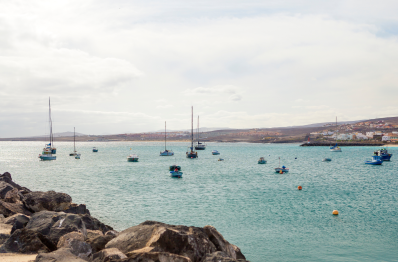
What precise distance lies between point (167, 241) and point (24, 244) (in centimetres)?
518

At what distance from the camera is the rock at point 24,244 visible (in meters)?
9.59

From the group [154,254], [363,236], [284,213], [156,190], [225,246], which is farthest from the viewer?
[156,190]

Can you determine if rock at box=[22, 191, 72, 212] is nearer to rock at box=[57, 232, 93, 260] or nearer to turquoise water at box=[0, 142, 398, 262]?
turquoise water at box=[0, 142, 398, 262]

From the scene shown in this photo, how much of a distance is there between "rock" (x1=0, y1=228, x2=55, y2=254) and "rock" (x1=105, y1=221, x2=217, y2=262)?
118 inches

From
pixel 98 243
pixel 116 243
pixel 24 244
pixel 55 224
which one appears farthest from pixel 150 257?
pixel 55 224

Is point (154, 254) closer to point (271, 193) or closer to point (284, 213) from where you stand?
point (284, 213)

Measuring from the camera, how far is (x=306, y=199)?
31.1 meters

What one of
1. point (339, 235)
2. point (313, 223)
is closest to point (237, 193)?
point (313, 223)

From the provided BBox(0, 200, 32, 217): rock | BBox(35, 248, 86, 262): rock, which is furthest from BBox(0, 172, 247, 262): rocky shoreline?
BBox(0, 200, 32, 217): rock

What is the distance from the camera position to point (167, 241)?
8.17 m

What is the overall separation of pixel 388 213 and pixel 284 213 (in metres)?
8.97

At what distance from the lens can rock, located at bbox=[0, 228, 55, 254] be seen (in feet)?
31.4

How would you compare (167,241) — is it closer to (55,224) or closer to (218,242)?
(218,242)

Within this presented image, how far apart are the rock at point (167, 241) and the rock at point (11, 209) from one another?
1132 centimetres
